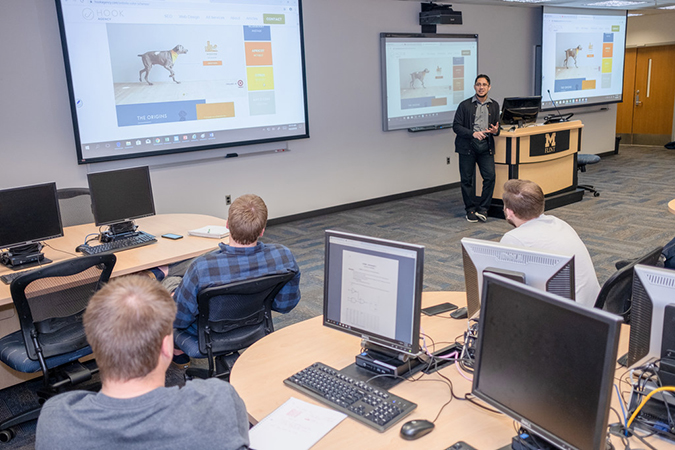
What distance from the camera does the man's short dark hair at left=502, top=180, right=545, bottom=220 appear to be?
8.30 feet

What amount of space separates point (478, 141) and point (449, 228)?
3.39 ft

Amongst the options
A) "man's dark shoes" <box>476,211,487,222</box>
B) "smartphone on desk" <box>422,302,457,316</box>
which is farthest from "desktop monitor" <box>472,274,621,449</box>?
"man's dark shoes" <box>476,211,487,222</box>

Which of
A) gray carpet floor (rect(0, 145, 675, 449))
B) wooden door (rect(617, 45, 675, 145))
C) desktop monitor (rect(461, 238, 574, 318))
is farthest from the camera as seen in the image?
wooden door (rect(617, 45, 675, 145))

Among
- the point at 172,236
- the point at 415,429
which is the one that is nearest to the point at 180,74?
the point at 172,236

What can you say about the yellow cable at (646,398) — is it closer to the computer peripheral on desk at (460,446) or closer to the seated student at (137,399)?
the computer peripheral on desk at (460,446)

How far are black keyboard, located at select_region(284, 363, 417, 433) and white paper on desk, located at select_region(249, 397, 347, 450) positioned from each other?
0.04 m

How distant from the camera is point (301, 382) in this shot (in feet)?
5.66

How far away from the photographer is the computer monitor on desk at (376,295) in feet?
5.55

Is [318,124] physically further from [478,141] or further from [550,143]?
[550,143]

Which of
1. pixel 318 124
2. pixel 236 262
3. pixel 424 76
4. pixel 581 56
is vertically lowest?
pixel 236 262

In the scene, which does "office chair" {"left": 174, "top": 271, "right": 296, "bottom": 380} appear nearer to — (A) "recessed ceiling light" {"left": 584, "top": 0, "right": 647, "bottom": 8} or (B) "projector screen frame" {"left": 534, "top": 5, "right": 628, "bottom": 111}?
(B) "projector screen frame" {"left": 534, "top": 5, "right": 628, "bottom": 111}

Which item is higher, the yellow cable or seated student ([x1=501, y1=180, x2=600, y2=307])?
seated student ([x1=501, y1=180, x2=600, y2=307])

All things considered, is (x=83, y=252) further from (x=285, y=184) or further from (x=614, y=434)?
(x=285, y=184)

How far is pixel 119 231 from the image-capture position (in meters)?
3.45
